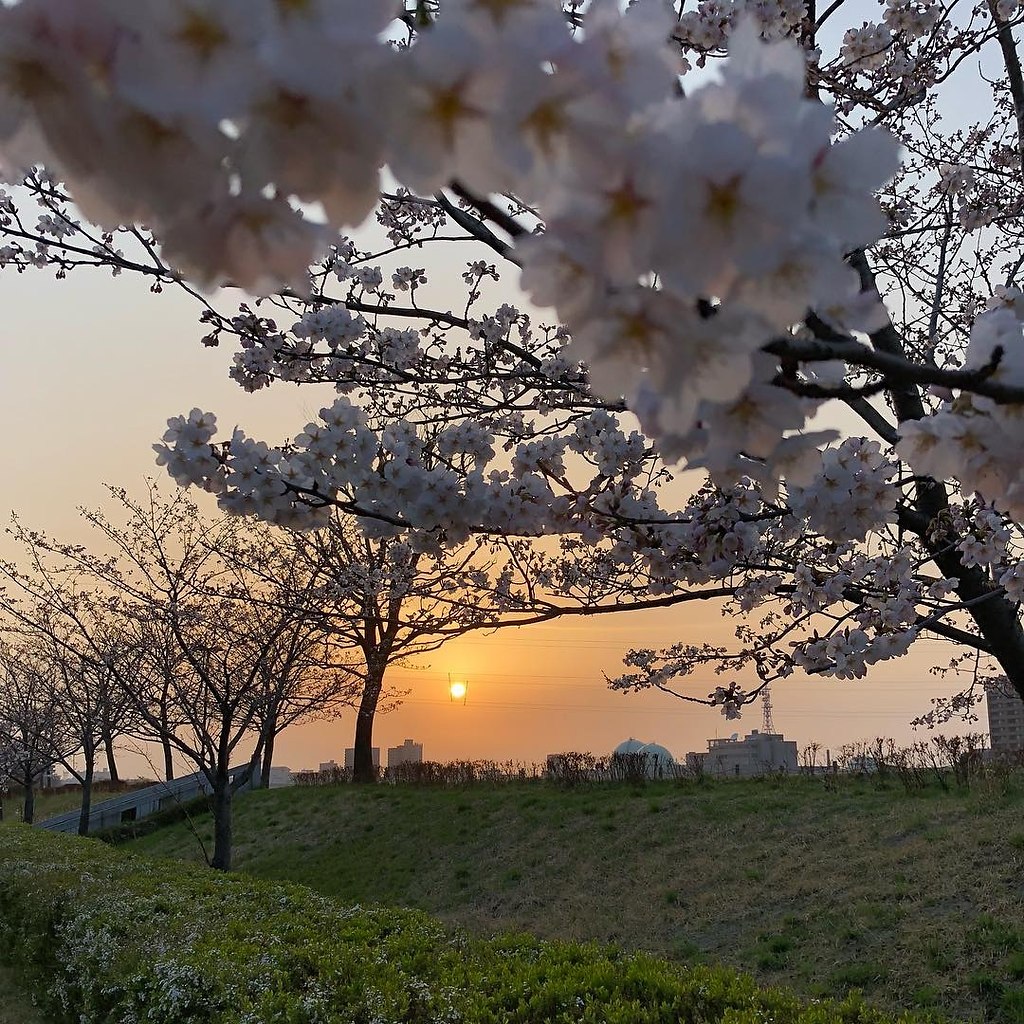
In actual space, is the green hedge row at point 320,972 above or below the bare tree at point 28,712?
below

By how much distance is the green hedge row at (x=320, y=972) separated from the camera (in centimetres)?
348

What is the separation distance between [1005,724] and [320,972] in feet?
43.5

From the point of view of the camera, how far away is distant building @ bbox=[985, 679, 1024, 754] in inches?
415

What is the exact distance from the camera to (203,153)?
1.67 ft

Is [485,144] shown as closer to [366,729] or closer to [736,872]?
[736,872]

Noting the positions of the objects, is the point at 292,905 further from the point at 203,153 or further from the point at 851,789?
the point at 851,789

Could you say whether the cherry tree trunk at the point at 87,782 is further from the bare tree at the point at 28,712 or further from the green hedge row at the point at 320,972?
the green hedge row at the point at 320,972

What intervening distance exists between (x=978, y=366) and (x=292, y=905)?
613cm

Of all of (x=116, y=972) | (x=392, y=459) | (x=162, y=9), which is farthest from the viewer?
(x=116, y=972)

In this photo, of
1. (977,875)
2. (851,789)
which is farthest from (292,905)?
(851,789)

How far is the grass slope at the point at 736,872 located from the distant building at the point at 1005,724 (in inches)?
78.1

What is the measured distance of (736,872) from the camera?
8.02m

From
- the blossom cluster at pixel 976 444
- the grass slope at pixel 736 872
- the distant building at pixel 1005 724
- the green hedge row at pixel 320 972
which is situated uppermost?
the blossom cluster at pixel 976 444

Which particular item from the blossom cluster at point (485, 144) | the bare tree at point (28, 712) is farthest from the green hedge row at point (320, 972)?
the bare tree at point (28, 712)
